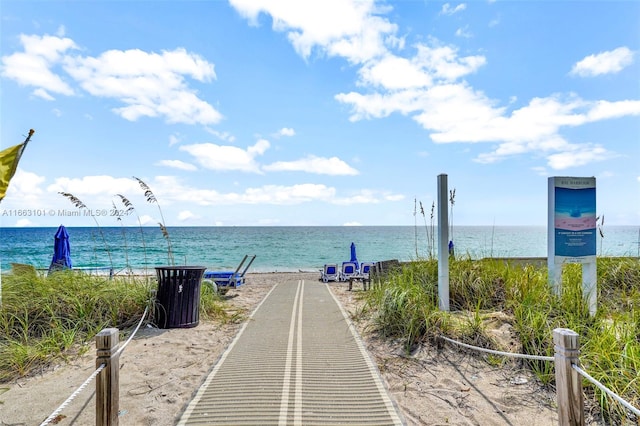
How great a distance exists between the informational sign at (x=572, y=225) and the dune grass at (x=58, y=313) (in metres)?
5.29

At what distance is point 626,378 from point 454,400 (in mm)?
1427

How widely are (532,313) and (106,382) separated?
425cm

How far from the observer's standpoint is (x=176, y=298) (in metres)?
5.63

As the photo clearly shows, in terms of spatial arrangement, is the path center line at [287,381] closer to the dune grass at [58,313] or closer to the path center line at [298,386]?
the path center line at [298,386]

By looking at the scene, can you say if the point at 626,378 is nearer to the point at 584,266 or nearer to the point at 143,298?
the point at 584,266

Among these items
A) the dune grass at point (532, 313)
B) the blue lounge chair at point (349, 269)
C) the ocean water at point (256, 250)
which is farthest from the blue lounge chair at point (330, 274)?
the dune grass at point (532, 313)

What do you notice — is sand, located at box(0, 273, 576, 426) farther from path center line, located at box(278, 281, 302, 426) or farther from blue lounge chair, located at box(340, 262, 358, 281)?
blue lounge chair, located at box(340, 262, 358, 281)

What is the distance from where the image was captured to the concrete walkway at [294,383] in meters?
2.88

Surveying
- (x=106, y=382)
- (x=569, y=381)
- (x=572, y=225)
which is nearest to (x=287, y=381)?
(x=106, y=382)

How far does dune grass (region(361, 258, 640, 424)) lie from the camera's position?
130 inches

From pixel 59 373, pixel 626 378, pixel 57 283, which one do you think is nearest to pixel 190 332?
pixel 59 373

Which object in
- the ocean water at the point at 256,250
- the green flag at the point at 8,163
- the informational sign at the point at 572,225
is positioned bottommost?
the ocean water at the point at 256,250

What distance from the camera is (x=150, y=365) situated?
411 centimetres

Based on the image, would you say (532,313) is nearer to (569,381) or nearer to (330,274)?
(569,381)
